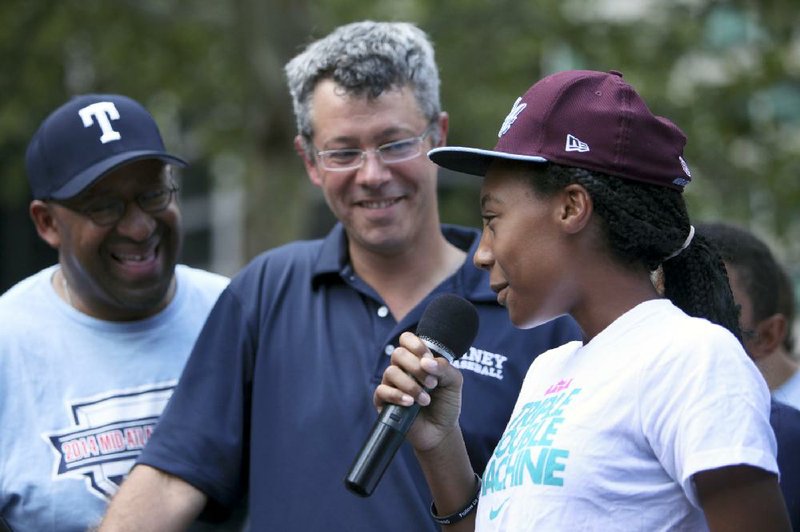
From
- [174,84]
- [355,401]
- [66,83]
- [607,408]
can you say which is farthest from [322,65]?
[66,83]

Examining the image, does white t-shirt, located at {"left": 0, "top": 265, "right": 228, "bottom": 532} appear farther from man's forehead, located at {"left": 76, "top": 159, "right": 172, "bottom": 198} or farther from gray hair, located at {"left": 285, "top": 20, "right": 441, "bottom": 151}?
gray hair, located at {"left": 285, "top": 20, "right": 441, "bottom": 151}

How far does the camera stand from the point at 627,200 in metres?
2.67

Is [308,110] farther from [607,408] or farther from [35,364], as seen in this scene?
[607,408]

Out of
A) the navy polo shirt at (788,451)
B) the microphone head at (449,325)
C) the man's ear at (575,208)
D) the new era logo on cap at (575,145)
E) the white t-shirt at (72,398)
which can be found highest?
the new era logo on cap at (575,145)

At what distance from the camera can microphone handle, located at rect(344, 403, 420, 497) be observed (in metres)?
2.76

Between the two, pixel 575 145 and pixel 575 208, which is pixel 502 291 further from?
pixel 575 145

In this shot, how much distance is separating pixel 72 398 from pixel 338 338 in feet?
3.18

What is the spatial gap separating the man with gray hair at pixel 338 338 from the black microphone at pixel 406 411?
42cm

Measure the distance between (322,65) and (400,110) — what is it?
0.96ft

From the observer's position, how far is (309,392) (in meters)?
3.63

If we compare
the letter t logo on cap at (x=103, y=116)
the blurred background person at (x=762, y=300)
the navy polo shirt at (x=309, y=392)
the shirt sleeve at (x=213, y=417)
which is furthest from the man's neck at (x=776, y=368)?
the letter t logo on cap at (x=103, y=116)

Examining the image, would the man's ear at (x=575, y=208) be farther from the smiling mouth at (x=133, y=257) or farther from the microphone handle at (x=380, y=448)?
the smiling mouth at (x=133, y=257)

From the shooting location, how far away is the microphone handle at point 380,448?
9.07 feet

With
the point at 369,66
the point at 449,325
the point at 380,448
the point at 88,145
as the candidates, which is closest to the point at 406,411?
the point at 380,448
